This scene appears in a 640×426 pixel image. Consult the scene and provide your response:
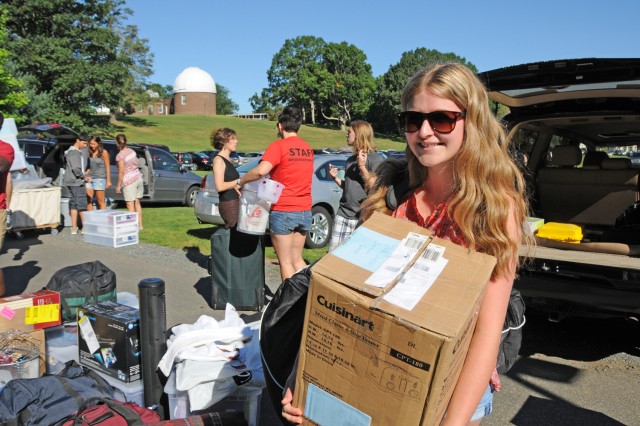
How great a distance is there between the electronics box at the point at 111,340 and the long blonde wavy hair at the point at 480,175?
2.50m

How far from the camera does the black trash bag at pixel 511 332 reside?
83.1 inches

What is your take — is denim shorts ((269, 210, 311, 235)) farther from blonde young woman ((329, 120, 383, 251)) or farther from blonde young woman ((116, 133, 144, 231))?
blonde young woman ((116, 133, 144, 231))

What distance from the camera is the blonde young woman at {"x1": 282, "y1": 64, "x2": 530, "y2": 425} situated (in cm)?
162

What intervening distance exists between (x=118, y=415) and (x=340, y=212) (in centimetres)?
383

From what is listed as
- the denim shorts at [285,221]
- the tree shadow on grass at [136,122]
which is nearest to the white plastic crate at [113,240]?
the denim shorts at [285,221]

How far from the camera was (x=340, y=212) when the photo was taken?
242 inches

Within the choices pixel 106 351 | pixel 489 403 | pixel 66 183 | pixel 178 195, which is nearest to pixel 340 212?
pixel 106 351

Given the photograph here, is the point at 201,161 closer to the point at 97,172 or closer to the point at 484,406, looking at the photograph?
the point at 97,172

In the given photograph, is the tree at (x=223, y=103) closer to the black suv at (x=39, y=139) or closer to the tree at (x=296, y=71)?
the tree at (x=296, y=71)

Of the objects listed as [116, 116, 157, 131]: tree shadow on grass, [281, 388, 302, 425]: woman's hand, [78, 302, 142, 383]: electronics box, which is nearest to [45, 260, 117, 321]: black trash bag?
[78, 302, 142, 383]: electronics box

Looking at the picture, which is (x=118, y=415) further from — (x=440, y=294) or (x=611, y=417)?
(x=611, y=417)

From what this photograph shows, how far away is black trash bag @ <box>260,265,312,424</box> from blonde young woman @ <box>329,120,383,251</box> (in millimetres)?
3877

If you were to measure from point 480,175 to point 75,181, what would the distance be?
981 cm

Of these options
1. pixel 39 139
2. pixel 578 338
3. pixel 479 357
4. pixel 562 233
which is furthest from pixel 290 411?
pixel 39 139
